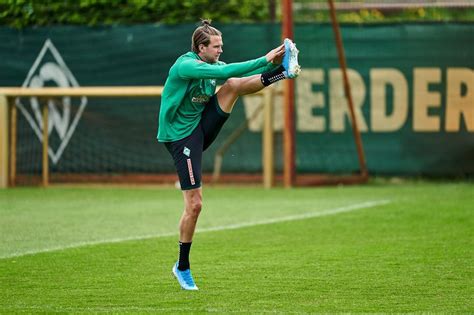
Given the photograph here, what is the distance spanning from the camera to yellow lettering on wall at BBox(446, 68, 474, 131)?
1659 cm

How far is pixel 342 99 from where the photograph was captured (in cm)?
1702

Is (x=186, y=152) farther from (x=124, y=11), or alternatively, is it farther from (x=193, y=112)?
(x=124, y=11)

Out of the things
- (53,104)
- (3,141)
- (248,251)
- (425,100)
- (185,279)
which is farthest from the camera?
(53,104)

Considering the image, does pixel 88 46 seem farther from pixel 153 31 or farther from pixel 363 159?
pixel 363 159

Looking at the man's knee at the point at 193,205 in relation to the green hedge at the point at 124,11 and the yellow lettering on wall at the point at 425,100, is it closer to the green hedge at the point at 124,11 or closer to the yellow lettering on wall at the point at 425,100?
the yellow lettering on wall at the point at 425,100

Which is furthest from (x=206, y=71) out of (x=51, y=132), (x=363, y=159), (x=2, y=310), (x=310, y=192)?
(x=51, y=132)

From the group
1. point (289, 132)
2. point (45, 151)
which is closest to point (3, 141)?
point (45, 151)

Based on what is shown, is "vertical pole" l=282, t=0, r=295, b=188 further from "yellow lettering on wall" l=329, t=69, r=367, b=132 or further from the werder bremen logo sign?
the werder bremen logo sign

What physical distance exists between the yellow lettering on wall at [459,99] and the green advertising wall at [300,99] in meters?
0.02

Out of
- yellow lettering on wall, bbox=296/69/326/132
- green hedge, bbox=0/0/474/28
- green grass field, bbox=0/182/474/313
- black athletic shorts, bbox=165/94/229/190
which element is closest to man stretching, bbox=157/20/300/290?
black athletic shorts, bbox=165/94/229/190

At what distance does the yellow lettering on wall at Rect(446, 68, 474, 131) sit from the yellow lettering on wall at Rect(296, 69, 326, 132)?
194 cm

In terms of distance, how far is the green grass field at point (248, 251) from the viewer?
24.0 ft

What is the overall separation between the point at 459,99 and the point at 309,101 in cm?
230

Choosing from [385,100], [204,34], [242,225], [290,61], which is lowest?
[242,225]
